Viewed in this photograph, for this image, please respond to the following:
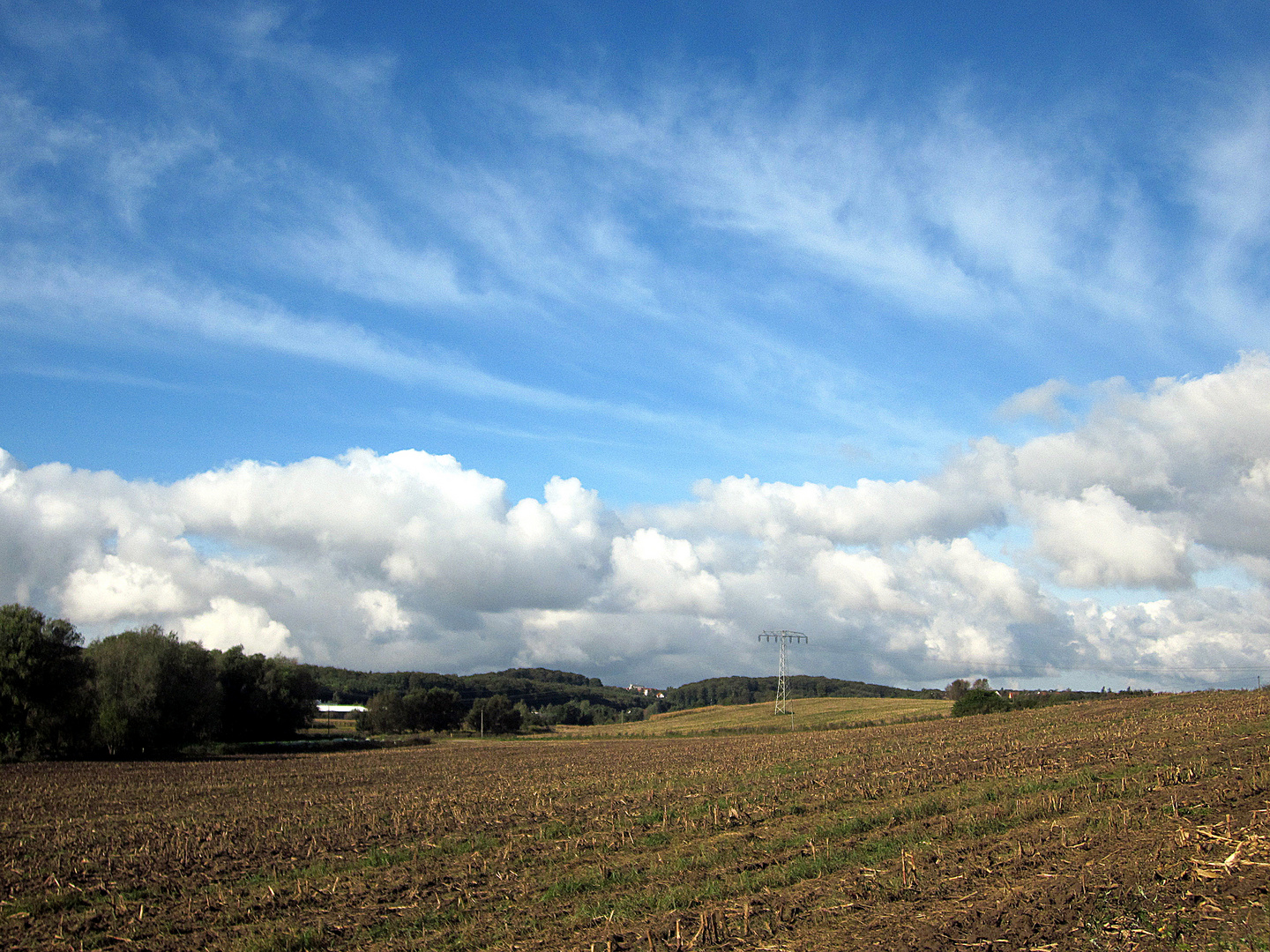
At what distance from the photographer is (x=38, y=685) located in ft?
196

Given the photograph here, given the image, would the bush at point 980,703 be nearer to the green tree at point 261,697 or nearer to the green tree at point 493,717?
the green tree at point 493,717

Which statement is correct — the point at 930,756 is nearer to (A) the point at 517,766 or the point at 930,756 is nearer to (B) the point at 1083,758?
(B) the point at 1083,758

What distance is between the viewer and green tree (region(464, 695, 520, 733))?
5694 inches

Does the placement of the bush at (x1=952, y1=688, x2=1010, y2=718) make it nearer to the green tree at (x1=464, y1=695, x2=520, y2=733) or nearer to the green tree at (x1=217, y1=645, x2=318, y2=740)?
the green tree at (x1=464, y1=695, x2=520, y2=733)

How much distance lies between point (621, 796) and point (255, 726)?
3913 inches

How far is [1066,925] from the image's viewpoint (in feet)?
32.5

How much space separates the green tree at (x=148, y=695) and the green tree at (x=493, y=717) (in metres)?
67.6

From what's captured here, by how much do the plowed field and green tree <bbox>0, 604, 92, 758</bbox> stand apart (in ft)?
114

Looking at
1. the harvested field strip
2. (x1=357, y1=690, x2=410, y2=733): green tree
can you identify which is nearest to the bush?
the harvested field strip

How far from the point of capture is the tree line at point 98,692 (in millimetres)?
59156

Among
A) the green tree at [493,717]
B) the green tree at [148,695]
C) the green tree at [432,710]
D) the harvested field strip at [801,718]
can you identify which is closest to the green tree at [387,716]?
the green tree at [432,710]

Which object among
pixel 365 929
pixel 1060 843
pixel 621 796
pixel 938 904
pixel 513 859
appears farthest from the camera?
pixel 621 796

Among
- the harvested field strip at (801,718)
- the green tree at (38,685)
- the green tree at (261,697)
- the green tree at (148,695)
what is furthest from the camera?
the green tree at (261,697)

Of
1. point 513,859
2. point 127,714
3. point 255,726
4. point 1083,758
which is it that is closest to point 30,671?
point 127,714
